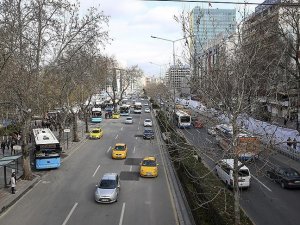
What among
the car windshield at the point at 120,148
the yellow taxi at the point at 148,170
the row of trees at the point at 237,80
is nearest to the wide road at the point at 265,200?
the row of trees at the point at 237,80

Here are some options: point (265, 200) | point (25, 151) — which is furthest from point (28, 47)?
point (265, 200)

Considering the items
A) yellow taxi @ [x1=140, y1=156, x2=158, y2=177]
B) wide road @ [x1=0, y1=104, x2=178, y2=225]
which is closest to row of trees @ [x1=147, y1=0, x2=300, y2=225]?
wide road @ [x1=0, y1=104, x2=178, y2=225]

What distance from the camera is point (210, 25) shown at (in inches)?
656

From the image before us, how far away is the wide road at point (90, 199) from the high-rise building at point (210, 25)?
860 cm

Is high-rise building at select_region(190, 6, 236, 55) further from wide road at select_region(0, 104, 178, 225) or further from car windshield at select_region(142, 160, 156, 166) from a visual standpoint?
car windshield at select_region(142, 160, 156, 166)

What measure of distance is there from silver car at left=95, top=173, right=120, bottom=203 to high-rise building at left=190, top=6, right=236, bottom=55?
9.23m

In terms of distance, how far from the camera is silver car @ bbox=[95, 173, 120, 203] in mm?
20422

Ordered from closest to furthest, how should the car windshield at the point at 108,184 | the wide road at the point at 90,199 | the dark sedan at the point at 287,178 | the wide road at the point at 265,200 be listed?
the wide road at the point at 265,200 < the wide road at the point at 90,199 < the car windshield at the point at 108,184 < the dark sedan at the point at 287,178

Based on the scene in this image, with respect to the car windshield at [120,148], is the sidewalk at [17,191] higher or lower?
lower

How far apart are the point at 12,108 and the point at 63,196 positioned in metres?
10.4

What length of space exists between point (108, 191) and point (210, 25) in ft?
34.1

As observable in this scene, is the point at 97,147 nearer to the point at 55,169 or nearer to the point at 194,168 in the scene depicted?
the point at 55,169

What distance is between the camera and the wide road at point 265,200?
17906 millimetres

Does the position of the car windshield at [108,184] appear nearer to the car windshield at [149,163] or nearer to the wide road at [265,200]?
the wide road at [265,200]
